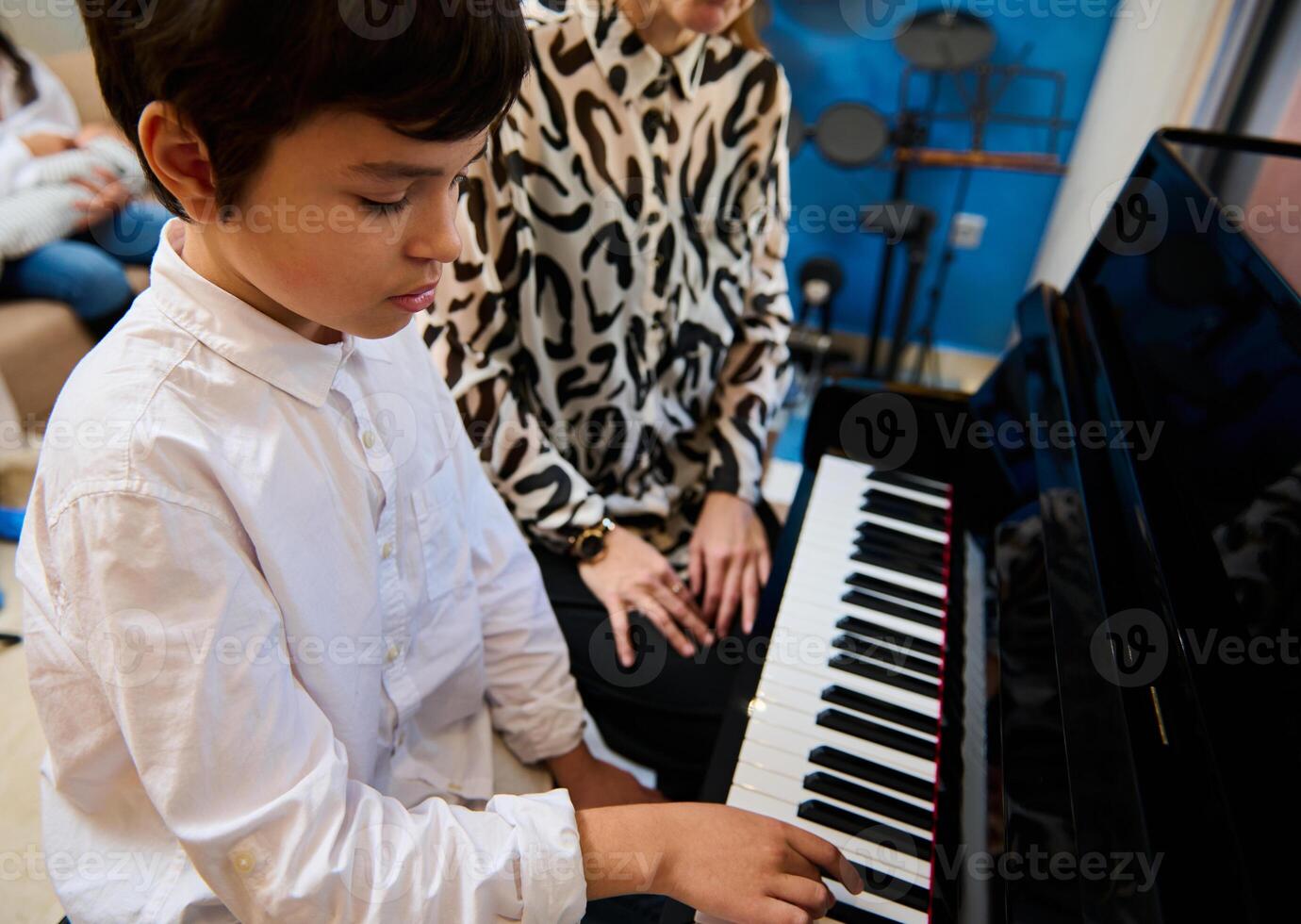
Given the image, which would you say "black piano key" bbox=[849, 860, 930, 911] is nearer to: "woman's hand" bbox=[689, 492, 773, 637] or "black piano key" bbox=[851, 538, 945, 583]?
"black piano key" bbox=[851, 538, 945, 583]

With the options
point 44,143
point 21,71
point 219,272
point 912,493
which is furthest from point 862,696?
point 21,71

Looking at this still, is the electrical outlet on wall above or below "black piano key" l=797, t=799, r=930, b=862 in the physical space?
below

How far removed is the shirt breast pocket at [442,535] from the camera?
86cm

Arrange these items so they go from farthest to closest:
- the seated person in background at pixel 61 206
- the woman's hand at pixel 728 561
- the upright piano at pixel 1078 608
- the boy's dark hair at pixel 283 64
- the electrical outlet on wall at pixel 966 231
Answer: the electrical outlet on wall at pixel 966 231 → the seated person in background at pixel 61 206 → the woman's hand at pixel 728 561 → the upright piano at pixel 1078 608 → the boy's dark hair at pixel 283 64

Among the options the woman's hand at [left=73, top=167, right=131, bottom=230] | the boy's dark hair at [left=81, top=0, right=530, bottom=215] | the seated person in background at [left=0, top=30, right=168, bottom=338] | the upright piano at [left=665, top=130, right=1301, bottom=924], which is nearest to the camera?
the boy's dark hair at [left=81, top=0, right=530, bottom=215]

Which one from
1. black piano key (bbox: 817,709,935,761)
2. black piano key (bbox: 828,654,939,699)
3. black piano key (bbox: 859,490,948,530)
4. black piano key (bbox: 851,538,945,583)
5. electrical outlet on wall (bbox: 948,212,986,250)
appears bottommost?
electrical outlet on wall (bbox: 948,212,986,250)

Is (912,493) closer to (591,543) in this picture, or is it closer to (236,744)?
(591,543)

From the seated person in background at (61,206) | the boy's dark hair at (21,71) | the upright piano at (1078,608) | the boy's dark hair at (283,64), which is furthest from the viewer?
the boy's dark hair at (21,71)

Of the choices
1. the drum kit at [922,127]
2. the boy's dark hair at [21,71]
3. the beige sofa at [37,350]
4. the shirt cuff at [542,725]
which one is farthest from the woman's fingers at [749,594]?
the boy's dark hair at [21,71]

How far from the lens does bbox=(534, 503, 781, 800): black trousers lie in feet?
3.80

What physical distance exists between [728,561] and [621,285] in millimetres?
456

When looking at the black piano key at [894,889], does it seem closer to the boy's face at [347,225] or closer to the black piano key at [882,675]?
the black piano key at [882,675]

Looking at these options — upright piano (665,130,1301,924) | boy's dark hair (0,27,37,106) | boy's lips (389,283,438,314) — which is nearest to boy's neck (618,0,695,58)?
upright piano (665,130,1301,924)

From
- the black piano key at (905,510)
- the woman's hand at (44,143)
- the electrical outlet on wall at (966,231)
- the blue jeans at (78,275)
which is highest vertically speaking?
the black piano key at (905,510)
